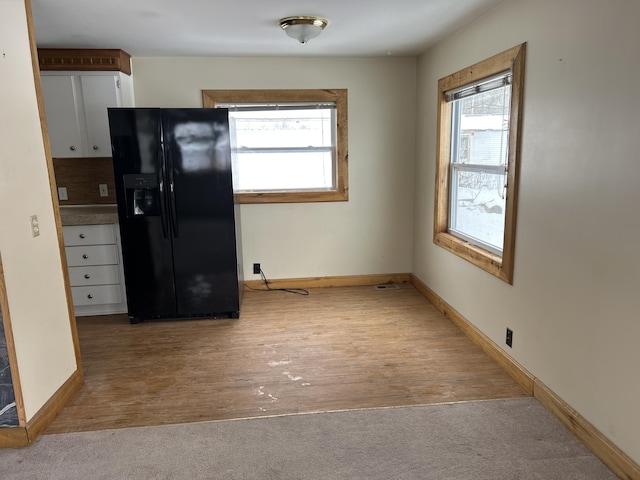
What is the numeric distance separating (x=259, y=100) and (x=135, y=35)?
1239 millimetres

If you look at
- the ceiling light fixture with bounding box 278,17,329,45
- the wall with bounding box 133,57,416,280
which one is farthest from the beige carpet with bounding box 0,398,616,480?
the ceiling light fixture with bounding box 278,17,329,45

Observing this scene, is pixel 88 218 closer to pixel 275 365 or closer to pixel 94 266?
pixel 94 266

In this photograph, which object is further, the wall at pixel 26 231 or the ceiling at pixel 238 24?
the ceiling at pixel 238 24

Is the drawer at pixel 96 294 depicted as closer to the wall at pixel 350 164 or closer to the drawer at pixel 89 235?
the drawer at pixel 89 235

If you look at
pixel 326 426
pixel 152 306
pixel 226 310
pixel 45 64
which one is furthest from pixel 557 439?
pixel 45 64

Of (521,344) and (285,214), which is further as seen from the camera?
(285,214)

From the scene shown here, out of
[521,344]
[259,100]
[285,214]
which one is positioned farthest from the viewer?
[285,214]

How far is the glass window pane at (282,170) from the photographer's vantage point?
4.37 m

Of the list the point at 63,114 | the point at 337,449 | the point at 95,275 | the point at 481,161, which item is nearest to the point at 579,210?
the point at 481,161

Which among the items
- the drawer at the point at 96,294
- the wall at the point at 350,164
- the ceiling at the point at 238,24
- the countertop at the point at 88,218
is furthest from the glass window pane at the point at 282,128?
the drawer at the point at 96,294

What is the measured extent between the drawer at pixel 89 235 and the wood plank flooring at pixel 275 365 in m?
0.70

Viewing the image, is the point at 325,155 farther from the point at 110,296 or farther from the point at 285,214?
the point at 110,296

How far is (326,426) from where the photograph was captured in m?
2.24

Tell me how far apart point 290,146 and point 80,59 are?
197 cm
